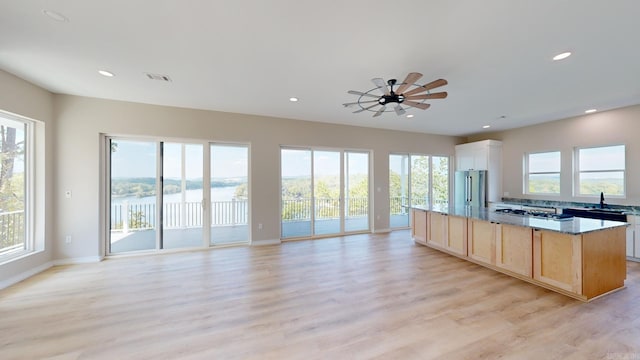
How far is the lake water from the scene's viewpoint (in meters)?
4.52

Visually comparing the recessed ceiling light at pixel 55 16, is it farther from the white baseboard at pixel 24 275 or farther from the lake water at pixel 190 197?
the white baseboard at pixel 24 275

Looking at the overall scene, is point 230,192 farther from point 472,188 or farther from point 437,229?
point 472,188

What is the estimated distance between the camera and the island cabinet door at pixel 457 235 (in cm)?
423

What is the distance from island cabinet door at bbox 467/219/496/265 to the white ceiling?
6.95 ft

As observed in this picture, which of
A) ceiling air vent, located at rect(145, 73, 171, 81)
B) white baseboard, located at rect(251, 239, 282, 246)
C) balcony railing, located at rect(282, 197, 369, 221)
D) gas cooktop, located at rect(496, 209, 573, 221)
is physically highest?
ceiling air vent, located at rect(145, 73, 171, 81)

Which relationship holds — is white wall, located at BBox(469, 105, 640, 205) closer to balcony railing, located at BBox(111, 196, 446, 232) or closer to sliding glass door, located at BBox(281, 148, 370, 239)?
balcony railing, located at BBox(111, 196, 446, 232)

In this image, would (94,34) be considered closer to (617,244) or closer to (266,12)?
(266,12)

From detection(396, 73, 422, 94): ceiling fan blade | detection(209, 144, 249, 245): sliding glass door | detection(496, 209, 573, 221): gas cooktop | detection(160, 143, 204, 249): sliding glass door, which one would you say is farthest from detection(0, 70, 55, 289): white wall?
detection(496, 209, 573, 221): gas cooktop

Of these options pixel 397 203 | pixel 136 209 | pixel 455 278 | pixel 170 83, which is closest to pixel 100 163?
pixel 136 209

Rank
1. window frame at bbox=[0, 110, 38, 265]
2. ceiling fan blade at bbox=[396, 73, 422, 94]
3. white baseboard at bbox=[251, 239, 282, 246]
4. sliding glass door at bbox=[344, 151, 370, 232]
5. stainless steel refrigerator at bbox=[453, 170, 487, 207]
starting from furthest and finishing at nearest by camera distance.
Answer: stainless steel refrigerator at bbox=[453, 170, 487, 207] < sliding glass door at bbox=[344, 151, 370, 232] < white baseboard at bbox=[251, 239, 282, 246] < window frame at bbox=[0, 110, 38, 265] < ceiling fan blade at bbox=[396, 73, 422, 94]

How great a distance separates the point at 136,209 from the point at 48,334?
2681mm

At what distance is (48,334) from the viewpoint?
7.29 ft

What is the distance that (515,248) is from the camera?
3436mm

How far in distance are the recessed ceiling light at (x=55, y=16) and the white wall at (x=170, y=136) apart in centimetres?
252
